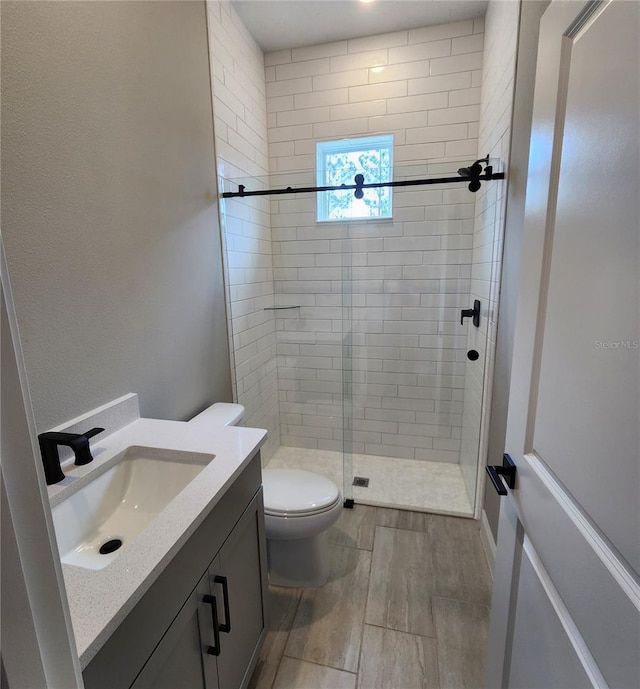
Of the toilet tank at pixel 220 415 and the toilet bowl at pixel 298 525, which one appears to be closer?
the toilet bowl at pixel 298 525

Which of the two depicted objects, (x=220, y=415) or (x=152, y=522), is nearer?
(x=152, y=522)

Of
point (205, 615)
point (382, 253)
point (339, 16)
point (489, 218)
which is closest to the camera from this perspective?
point (205, 615)

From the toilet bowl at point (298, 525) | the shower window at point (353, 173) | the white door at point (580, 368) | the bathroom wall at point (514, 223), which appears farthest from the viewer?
the shower window at point (353, 173)

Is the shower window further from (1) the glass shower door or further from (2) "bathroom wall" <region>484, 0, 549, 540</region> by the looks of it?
(2) "bathroom wall" <region>484, 0, 549, 540</region>

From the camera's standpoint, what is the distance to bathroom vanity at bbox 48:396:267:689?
2.08 ft

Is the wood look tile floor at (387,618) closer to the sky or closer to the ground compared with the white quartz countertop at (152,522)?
closer to the ground

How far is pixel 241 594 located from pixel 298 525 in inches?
18.0

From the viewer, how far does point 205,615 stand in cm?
91

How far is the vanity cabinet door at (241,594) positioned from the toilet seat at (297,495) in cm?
26

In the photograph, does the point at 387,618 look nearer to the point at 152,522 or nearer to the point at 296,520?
the point at 296,520

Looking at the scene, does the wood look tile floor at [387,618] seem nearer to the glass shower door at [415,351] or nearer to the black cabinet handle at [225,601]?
the glass shower door at [415,351]

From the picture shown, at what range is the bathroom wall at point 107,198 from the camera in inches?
37.4

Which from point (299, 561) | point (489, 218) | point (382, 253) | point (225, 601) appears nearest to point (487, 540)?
point (299, 561)

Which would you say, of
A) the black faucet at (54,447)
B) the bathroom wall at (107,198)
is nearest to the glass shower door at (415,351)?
the bathroom wall at (107,198)
